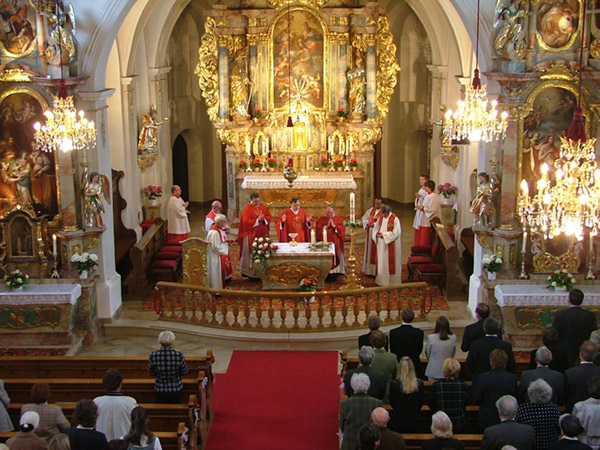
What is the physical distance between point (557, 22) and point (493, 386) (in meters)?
7.38

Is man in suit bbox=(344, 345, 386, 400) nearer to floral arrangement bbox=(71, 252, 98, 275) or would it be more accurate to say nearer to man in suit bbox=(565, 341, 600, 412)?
man in suit bbox=(565, 341, 600, 412)

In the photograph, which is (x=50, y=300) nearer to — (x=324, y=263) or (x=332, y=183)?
(x=324, y=263)

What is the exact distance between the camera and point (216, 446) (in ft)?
41.9

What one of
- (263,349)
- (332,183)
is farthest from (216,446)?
(332,183)

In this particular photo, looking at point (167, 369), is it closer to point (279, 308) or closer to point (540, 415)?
point (540, 415)

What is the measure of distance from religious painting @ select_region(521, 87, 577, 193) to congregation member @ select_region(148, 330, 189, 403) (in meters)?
7.31

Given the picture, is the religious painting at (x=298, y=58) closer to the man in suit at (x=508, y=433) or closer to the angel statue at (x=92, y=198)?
the angel statue at (x=92, y=198)

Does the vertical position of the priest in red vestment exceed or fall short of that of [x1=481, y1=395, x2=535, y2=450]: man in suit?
it exceeds it

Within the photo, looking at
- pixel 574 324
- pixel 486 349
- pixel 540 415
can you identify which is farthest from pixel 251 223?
pixel 540 415

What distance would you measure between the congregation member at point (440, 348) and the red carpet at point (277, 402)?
1770mm

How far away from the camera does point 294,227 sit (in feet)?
64.6

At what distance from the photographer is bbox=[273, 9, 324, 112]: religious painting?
25.0 metres

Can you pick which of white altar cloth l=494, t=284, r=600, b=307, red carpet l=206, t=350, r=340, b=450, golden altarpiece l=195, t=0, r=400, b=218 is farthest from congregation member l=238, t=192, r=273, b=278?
white altar cloth l=494, t=284, r=600, b=307

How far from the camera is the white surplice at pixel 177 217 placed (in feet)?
69.7
